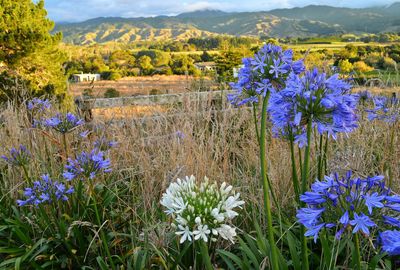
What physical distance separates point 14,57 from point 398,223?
449 inches

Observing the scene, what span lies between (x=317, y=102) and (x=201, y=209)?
552 millimetres

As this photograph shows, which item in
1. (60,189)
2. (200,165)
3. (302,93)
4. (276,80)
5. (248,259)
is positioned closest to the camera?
(302,93)

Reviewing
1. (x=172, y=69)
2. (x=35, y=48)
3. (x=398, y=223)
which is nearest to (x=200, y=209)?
(x=398, y=223)

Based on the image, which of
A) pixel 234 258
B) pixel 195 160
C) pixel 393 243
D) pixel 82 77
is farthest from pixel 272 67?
pixel 82 77

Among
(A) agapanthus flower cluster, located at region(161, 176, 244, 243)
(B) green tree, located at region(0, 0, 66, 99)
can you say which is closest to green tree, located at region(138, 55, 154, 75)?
(B) green tree, located at region(0, 0, 66, 99)

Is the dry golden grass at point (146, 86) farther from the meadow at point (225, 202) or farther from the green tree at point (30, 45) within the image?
the meadow at point (225, 202)

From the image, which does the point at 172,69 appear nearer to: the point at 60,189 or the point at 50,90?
Answer: the point at 50,90

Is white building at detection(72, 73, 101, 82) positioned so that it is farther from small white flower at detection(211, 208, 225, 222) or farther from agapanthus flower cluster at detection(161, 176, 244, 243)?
small white flower at detection(211, 208, 225, 222)

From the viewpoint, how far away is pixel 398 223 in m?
1.14

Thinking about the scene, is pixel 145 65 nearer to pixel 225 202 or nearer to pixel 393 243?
pixel 225 202

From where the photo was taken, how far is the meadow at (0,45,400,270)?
1.33 m

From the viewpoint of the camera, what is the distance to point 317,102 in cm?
133

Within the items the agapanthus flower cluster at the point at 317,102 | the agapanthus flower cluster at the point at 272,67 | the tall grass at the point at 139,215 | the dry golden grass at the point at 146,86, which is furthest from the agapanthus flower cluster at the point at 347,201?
the dry golden grass at the point at 146,86

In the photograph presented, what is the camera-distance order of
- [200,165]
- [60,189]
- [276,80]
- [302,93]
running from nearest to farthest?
[302,93]
[276,80]
[60,189]
[200,165]
